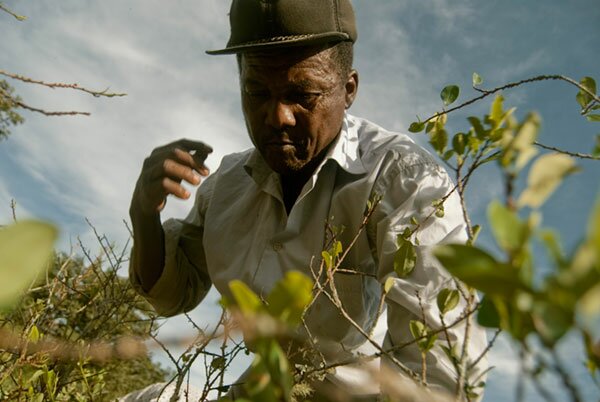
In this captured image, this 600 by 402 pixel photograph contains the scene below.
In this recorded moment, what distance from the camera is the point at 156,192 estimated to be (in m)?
2.16

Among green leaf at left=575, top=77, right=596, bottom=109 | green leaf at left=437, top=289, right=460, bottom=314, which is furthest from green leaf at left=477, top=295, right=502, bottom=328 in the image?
green leaf at left=575, top=77, right=596, bottom=109

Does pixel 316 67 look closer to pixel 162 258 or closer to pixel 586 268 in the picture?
pixel 162 258

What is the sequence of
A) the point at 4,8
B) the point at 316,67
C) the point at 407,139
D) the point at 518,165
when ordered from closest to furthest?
the point at 518,165, the point at 4,8, the point at 316,67, the point at 407,139

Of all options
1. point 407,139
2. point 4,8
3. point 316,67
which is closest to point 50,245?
point 4,8

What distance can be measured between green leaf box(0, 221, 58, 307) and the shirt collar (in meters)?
1.91

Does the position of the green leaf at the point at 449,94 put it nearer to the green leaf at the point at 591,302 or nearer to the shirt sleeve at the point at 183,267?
the green leaf at the point at 591,302

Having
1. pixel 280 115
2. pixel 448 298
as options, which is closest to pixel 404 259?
pixel 448 298

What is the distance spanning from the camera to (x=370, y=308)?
2.18 meters

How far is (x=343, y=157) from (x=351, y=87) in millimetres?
427

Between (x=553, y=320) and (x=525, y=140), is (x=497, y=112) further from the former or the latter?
(x=553, y=320)

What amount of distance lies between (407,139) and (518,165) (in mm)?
1917

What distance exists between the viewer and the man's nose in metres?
1.99

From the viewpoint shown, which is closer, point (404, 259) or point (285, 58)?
point (404, 259)

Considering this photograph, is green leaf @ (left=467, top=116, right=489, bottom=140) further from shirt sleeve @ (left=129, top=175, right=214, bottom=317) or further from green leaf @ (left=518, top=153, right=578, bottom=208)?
shirt sleeve @ (left=129, top=175, right=214, bottom=317)
